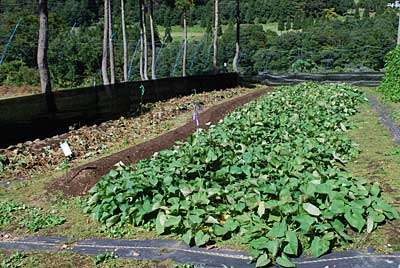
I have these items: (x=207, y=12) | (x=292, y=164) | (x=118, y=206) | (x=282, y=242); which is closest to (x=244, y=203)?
(x=282, y=242)

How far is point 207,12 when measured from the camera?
48.8 metres

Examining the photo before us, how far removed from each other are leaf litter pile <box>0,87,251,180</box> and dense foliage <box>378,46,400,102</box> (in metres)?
5.82

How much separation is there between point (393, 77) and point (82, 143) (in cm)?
879

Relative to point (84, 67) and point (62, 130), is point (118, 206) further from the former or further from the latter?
point (84, 67)

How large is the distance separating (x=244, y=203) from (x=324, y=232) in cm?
72

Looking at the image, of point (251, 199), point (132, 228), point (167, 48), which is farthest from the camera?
point (167, 48)

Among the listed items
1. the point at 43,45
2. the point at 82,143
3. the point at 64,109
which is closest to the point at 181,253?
the point at 82,143

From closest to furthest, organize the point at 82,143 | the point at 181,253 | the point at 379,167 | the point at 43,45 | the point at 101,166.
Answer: the point at 181,253
the point at 379,167
the point at 101,166
the point at 82,143
the point at 43,45

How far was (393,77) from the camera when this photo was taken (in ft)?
38.9

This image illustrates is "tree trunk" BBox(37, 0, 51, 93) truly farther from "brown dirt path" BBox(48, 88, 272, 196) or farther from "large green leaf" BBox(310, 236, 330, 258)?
"large green leaf" BBox(310, 236, 330, 258)

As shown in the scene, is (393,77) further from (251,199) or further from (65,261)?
(65,261)

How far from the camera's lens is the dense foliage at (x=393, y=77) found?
1142 centimetres

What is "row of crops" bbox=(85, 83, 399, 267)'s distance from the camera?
3252 millimetres

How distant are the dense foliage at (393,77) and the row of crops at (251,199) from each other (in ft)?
23.8
